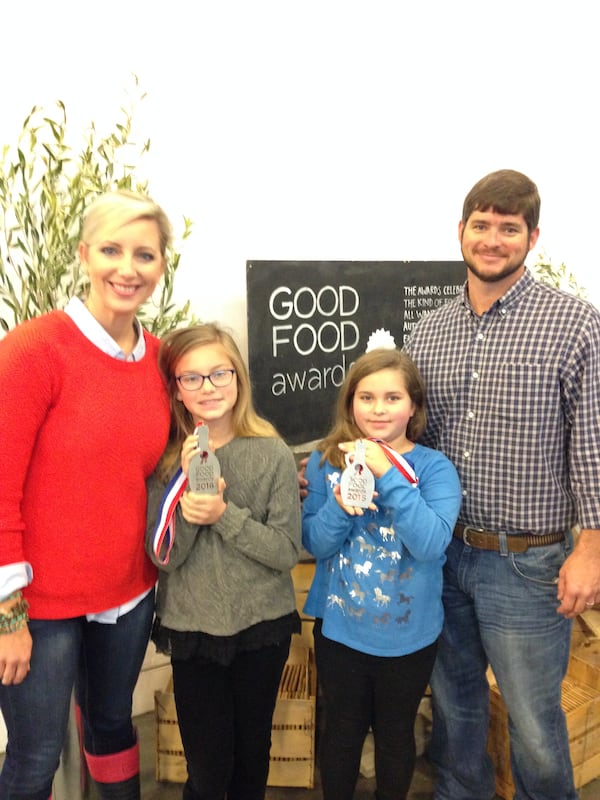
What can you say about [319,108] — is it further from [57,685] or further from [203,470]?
[57,685]

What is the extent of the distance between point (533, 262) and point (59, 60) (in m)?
2.51

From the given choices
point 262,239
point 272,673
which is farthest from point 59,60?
point 272,673

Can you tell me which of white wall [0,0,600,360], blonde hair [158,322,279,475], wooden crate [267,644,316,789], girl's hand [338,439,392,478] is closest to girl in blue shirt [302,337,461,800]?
girl's hand [338,439,392,478]

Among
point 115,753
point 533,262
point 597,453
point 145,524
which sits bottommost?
point 115,753

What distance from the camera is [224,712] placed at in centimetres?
145

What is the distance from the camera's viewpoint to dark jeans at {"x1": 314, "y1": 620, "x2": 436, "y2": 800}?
1.47 metres

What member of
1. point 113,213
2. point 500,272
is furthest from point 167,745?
point 500,272

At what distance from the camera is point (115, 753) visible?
1594mm

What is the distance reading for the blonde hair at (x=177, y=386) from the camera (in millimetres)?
1486

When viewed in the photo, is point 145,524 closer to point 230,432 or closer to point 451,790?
point 230,432

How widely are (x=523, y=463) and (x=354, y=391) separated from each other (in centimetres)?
47

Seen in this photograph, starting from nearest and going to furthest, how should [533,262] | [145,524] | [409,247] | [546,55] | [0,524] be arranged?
1. [0,524]
2. [145,524]
3. [409,247]
4. [546,55]
5. [533,262]

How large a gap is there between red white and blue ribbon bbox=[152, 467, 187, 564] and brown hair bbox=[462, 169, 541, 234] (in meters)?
1.00

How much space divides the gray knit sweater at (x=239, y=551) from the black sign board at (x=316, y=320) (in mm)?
1009
